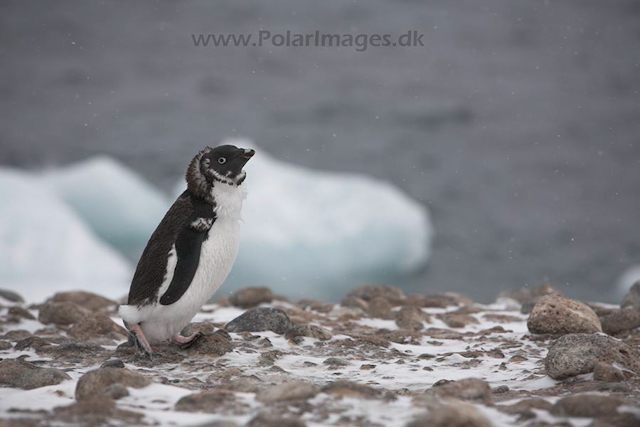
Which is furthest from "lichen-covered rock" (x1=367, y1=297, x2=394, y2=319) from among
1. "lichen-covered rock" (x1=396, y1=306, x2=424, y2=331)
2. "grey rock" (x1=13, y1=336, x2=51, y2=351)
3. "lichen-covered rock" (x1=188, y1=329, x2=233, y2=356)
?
"grey rock" (x1=13, y1=336, x2=51, y2=351)

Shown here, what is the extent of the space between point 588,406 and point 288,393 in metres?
1.37

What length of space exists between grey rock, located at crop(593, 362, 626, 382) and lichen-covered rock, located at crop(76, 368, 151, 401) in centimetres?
259

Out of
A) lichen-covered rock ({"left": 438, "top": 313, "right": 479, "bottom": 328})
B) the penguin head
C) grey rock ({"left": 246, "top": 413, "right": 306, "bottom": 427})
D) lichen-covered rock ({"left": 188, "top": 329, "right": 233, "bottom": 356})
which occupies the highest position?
the penguin head

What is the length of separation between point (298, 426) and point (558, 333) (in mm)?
3408

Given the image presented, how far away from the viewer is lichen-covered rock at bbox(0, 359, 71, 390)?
369 centimetres

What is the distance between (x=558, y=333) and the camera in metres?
5.33

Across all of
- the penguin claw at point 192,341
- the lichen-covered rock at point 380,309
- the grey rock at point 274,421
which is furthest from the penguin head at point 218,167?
the lichen-covered rock at point 380,309

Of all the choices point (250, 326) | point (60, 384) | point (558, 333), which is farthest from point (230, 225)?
point (558, 333)

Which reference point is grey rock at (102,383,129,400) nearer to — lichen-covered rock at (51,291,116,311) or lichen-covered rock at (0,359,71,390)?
lichen-covered rock at (0,359,71,390)

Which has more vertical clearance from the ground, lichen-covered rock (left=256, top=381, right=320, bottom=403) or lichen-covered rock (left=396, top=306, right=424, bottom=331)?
lichen-covered rock (left=396, top=306, right=424, bottom=331)

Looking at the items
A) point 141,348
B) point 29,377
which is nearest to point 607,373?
point 141,348

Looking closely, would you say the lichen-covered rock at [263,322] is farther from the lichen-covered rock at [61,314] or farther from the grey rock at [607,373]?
the grey rock at [607,373]

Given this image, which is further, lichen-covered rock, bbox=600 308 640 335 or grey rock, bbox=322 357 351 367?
lichen-covered rock, bbox=600 308 640 335

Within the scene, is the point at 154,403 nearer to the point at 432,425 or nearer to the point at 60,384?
the point at 60,384
